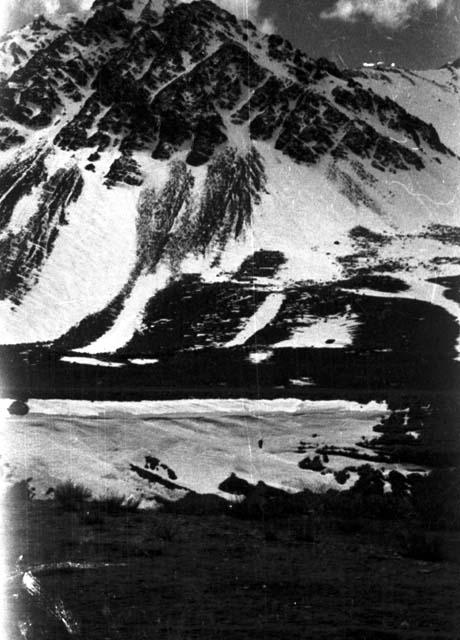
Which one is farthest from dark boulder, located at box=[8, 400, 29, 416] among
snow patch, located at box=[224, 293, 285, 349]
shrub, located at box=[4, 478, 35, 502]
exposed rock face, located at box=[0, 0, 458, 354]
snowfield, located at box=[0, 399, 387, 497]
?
exposed rock face, located at box=[0, 0, 458, 354]

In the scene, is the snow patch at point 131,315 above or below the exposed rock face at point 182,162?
below

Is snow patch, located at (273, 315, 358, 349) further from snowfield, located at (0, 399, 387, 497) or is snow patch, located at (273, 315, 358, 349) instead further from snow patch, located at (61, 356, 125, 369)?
snowfield, located at (0, 399, 387, 497)

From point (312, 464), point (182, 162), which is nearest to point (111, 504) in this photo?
point (312, 464)

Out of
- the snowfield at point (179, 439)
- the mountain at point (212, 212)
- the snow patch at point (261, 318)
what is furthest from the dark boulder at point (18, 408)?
the snow patch at point (261, 318)

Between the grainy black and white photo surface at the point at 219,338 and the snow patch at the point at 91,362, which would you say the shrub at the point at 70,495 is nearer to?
the grainy black and white photo surface at the point at 219,338

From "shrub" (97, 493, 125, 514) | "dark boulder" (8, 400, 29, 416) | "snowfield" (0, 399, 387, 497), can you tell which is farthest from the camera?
"dark boulder" (8, 400, 29, 416)

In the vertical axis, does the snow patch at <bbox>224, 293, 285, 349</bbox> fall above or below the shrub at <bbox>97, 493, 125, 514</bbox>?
below

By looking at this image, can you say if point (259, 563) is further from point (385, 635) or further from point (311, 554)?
point (385, 635)
